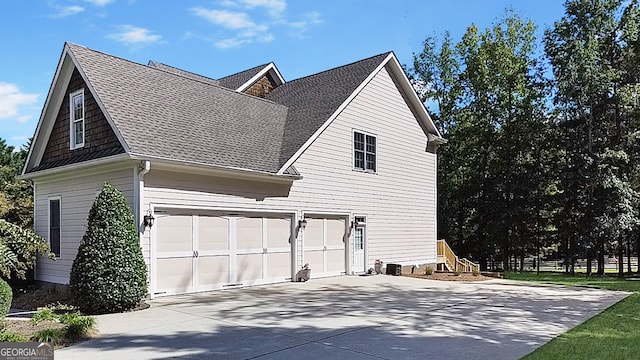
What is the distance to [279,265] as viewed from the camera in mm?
15000

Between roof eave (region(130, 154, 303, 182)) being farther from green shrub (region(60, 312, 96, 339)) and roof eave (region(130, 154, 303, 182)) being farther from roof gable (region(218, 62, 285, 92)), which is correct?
roof gable (region(218, 62, 285, 92))

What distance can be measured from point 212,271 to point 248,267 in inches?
49.6

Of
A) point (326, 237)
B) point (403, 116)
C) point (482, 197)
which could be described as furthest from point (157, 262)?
point (482, 197)

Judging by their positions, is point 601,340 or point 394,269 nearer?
point 601,340

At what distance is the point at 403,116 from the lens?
20.2 metres

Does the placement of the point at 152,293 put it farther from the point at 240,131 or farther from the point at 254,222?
the point at 240,131

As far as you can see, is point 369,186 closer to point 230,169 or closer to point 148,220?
point 230,169

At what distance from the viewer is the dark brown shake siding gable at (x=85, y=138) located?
12.1m

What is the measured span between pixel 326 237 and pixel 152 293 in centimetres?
666

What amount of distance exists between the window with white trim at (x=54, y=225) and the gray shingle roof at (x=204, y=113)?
379cm

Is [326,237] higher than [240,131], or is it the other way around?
[240,131]

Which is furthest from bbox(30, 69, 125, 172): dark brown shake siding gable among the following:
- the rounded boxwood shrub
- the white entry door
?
the white entry door

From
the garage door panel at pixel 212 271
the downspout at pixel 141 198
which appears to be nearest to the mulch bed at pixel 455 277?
the garage door panel at pixel 212 271

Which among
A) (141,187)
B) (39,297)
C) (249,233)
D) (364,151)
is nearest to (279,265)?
(249,233)
